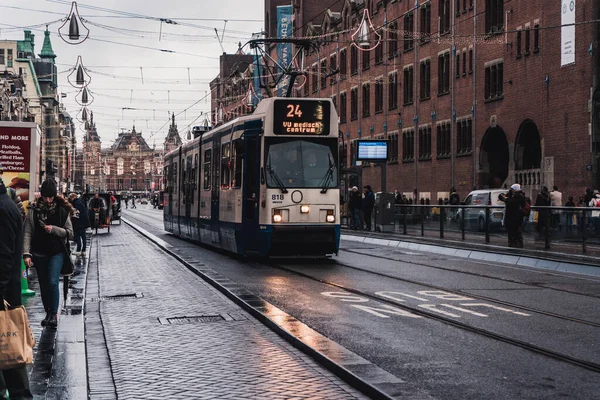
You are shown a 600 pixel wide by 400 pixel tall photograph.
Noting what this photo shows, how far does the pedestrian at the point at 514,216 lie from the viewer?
24.5 meters

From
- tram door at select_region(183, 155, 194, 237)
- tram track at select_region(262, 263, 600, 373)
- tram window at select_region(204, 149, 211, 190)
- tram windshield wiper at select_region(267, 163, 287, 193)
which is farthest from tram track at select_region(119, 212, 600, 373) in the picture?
tram door at select_region(183, 155, 194, 237)

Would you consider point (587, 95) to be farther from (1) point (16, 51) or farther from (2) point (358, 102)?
(1) point (16, 51)

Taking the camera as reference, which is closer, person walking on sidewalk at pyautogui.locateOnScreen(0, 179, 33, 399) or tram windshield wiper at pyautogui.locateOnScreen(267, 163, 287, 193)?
person walking on sidewalk at pyautogui.locateOnScreen(0, 179, 33, 399)

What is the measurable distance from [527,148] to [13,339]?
39599 millimetres

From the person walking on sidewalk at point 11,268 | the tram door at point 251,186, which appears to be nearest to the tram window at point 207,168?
the tram door at point 251,186

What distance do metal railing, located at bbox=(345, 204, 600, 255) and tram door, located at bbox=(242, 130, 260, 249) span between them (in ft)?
23.2

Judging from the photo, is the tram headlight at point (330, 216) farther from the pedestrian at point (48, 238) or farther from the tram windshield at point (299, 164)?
the pedestrian at point (48, 238)

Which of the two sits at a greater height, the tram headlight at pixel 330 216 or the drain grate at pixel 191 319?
the tram headlight at pixel 330 216

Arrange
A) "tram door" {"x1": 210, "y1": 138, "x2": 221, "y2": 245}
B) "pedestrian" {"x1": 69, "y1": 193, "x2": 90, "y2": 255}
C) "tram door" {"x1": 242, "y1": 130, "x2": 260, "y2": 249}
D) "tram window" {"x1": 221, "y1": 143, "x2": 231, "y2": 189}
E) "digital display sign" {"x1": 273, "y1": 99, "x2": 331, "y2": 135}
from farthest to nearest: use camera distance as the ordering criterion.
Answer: "tram door" {"x1": 210, "y1": 138, "x2": 221, "y2": 245} → "pedestrian" {"x1": 69, "y1": 193, "x2": 90, "y2": 255} → "tram window" {"x1": 221, "y1": 143, "x2": 231, "y2": 189} → "tram door" {"x1": 242, "y1": 130, "x2": 260, "y2": 249} → "digital display sign" {"x1": 273, "y1": 99, "x2": 331, "y2": 135}

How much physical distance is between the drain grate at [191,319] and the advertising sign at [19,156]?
16.2 ft

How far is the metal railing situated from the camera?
21.3 m

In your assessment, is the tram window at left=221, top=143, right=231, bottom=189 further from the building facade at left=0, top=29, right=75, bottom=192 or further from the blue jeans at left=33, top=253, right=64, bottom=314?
the building facade at left=0, top=29, right=75, bottom=192

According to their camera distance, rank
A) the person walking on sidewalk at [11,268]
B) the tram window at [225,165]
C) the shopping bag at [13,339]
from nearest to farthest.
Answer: the shopping bag at [13,339], the person walking on sidewalk at [11,268], the tram window at [225,165]

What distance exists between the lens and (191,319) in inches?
460
